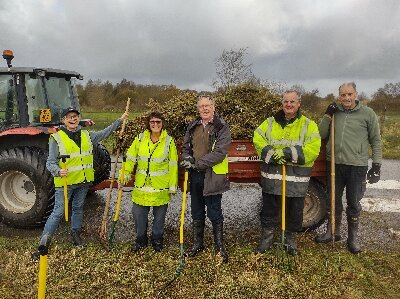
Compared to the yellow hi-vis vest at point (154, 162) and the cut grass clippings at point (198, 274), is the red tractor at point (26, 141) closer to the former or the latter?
the cut grass clippings at point (198, 274)

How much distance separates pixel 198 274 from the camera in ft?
14.3

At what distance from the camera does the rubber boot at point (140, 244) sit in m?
4.95

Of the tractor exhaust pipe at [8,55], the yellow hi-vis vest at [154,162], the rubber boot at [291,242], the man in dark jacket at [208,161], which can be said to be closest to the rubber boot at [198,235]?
the man in dark jacket at [208,161]

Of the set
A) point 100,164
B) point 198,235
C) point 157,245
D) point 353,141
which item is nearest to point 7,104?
point 100,164

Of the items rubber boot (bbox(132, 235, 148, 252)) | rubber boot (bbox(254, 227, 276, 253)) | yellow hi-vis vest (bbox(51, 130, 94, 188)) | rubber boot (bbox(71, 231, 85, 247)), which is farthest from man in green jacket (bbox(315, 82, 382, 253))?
rubber boot (bbox(71, 231, 85, 247))

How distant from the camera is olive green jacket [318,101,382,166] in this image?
4852 millimetres

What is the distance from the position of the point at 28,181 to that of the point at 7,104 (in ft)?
4.01

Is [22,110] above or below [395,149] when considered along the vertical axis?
above

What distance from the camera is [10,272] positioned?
437 centimetres

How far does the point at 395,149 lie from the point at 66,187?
1239cm

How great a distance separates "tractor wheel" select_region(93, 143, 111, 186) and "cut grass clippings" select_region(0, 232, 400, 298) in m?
1.47

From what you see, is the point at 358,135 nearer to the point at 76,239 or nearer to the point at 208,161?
the point at 208,161

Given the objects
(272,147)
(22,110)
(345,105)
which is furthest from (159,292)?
(22,110)

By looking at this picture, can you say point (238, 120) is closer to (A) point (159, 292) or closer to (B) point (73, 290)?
(A) point (159, 292)
